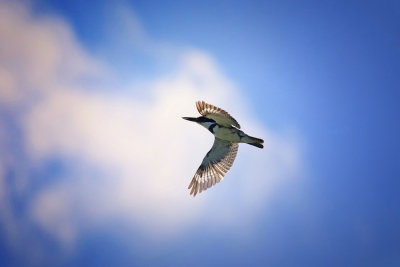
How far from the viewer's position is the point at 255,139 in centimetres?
1420

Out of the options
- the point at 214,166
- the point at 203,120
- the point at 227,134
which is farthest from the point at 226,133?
the point at 214,166

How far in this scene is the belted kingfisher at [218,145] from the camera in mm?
13484

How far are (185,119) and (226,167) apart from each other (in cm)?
306

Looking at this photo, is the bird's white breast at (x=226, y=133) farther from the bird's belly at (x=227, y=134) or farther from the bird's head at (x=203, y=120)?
the bird's head at (x=203, y=120)

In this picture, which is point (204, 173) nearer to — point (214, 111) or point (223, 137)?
point (223, 137)

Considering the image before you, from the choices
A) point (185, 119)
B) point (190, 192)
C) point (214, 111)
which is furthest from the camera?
point (190, 192)

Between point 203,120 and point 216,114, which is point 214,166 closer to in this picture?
point 203,120

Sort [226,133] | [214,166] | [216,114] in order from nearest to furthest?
[216,114]
[226,133]
[214,166]

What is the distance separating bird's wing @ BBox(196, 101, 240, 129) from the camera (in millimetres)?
12875

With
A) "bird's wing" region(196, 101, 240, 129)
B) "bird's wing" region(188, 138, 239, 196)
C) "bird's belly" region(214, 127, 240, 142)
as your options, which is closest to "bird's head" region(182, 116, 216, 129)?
"bird's wing" region(196, 101, 240, 129)

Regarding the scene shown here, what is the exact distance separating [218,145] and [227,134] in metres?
1.18

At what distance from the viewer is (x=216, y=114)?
1317 centimetres

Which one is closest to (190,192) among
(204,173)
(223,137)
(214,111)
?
(204,173)

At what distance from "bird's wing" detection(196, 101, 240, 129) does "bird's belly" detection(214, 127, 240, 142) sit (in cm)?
31
